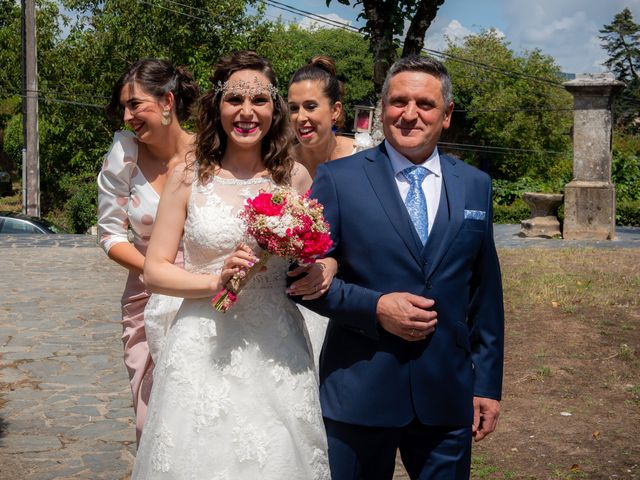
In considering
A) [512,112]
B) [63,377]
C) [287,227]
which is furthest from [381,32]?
[512,112]

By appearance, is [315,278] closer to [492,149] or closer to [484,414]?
[484,414]

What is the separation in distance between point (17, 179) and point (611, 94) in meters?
48.8

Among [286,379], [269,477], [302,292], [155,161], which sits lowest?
[269,477]

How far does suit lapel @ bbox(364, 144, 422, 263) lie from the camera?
3.27 meters

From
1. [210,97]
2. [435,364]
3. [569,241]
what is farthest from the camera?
[569,241]

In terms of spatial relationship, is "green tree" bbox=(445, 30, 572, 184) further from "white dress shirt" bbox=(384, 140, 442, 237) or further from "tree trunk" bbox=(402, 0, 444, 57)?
"white dress shirt" bbox=(384, 140, 442, 237)

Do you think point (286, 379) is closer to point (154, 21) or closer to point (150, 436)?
point (150, 436)

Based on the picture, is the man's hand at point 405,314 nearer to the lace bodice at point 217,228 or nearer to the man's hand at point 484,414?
the man's hand at point 484,414

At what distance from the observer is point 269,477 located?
11.1 feet

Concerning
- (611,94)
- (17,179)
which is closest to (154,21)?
(611,94)

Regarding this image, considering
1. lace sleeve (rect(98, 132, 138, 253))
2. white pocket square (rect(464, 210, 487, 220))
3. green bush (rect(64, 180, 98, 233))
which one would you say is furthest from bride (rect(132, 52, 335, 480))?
green bush (rect(64, 180, 98, 233))

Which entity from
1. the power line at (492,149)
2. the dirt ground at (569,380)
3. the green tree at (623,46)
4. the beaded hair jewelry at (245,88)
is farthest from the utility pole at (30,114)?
the green tree at (623,46)

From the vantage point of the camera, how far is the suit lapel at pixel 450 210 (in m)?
Answer: 3.29

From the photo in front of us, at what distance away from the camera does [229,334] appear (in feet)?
11.6
